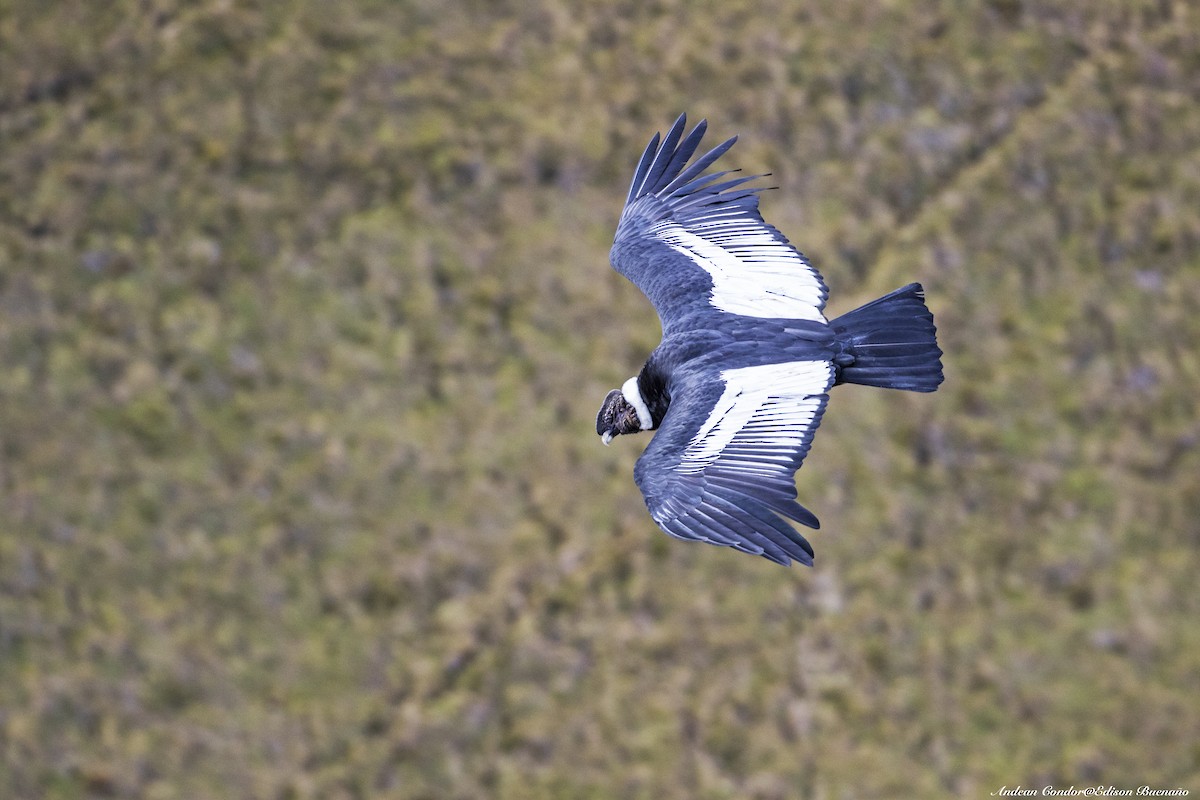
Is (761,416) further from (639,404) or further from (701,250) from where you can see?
(701,250)

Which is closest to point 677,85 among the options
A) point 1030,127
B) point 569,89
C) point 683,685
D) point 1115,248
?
point 569,89

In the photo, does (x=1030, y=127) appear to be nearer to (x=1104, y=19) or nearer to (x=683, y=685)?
(x=1104, y=19)

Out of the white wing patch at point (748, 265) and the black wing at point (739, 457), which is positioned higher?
the white wing patch at point (748, 265)

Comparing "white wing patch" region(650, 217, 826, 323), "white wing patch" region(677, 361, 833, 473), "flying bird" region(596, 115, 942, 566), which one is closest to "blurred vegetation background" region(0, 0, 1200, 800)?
"flying bird" region(596, 115, 942, 566)

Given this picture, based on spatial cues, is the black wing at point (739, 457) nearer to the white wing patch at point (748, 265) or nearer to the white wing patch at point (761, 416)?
the white wing patch at point (761, 416)

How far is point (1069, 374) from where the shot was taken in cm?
1280

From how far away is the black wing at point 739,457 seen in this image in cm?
581

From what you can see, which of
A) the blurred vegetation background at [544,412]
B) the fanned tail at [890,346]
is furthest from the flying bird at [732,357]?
the blurred vegetation background at [544,412]

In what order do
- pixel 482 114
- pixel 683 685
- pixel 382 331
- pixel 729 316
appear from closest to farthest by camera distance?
pixel 729 316 < pixel 683 685 < pixel 382 331 < pixel 482 114

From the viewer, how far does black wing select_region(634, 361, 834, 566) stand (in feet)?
19.1

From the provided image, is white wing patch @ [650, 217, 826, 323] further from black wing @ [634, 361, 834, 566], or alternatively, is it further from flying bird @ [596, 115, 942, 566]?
black wing @ [634, 361, 834, 566]

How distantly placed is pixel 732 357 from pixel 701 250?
922 millimetres

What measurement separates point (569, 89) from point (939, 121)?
12.7ft

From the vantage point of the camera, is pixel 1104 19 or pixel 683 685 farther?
pixel 1104 19
